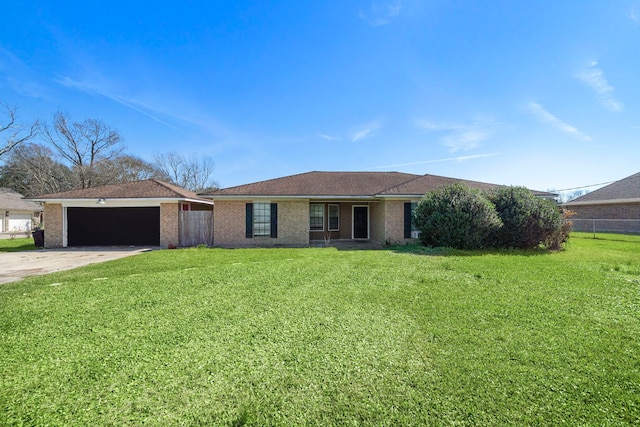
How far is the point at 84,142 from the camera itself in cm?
3097

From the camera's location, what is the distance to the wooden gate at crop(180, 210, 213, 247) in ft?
46.2

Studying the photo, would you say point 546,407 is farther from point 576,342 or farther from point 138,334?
point 138,334

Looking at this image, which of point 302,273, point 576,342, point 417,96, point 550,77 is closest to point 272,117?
point 417,96

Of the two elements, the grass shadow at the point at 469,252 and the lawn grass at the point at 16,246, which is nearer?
the grass shadow at the point at 469,252

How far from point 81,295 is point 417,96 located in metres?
14.3

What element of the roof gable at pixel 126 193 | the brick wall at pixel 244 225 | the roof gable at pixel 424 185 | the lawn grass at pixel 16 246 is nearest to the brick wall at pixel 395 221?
the roof gable at pixel 424 185

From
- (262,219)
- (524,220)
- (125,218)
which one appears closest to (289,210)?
(262,219)

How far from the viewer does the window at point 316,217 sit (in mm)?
16156

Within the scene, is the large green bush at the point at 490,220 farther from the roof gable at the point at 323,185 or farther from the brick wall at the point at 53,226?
the brick wall at the point at 53,226

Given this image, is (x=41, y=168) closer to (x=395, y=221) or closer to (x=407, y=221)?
(x=395, y=221)

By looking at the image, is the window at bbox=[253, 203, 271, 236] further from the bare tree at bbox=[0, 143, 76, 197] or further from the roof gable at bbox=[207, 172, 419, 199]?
the bare tree at bbox=[0, 143, 76, 197]

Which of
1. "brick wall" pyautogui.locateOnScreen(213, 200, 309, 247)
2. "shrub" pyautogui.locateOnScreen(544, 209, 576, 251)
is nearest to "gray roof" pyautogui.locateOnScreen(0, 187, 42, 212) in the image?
"brick wall" pyautogui.locateOnScreen(213, 200, 309, 247)

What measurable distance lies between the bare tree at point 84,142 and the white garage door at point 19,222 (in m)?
5.21

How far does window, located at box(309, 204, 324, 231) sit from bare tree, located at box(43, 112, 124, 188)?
2755 centimetres
